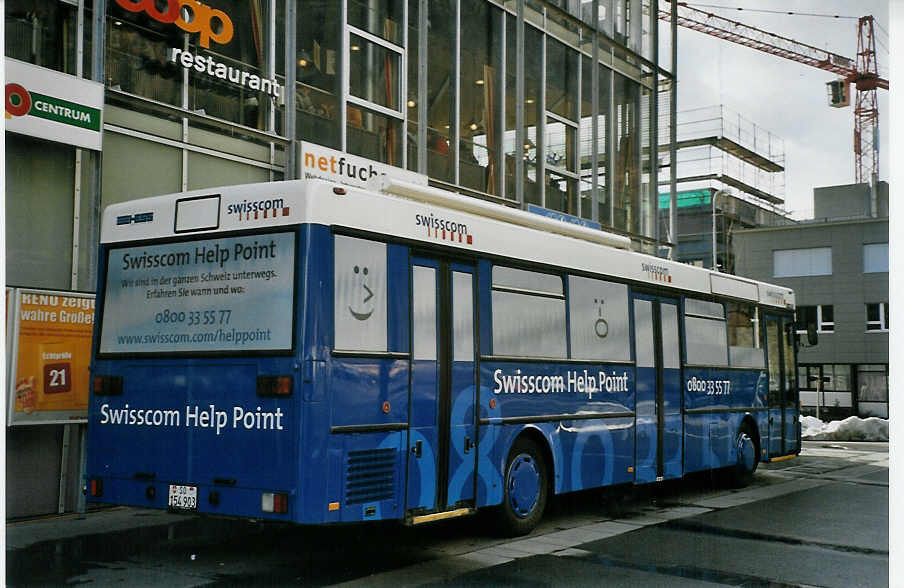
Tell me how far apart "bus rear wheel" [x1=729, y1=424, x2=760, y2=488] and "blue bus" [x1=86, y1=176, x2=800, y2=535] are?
448 cm

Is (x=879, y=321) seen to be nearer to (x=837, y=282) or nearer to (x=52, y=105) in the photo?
(x=837, y=282)

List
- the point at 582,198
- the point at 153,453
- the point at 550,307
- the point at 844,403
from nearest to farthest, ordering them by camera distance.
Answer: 1. the point at 153,453
2. the point at 550,307
3. the point at 582,198
4. the point at 844,403

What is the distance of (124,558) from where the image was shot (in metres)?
8.24

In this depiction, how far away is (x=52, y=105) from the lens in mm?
10227

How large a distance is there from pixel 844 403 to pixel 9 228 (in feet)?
117

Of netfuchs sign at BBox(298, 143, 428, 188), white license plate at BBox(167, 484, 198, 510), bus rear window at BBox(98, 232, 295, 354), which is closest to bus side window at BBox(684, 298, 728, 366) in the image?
netfuchs sign at BBox(298, 143, 428, 188)

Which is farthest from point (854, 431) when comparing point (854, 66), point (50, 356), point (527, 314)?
point (50, 356)

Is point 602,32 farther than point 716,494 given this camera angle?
Yes

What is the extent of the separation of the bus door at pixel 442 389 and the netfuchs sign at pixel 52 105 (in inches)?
179

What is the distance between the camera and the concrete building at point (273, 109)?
10367mm

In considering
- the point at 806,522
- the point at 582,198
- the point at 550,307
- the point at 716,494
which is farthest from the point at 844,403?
the point at 550,307

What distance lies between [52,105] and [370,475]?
18.3ft

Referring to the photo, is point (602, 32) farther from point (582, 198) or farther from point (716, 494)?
point (716, 494)

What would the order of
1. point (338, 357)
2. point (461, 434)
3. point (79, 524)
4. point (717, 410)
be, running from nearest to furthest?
point (338, 357), point (461, 434), point (79, 524), point (717, 410)
